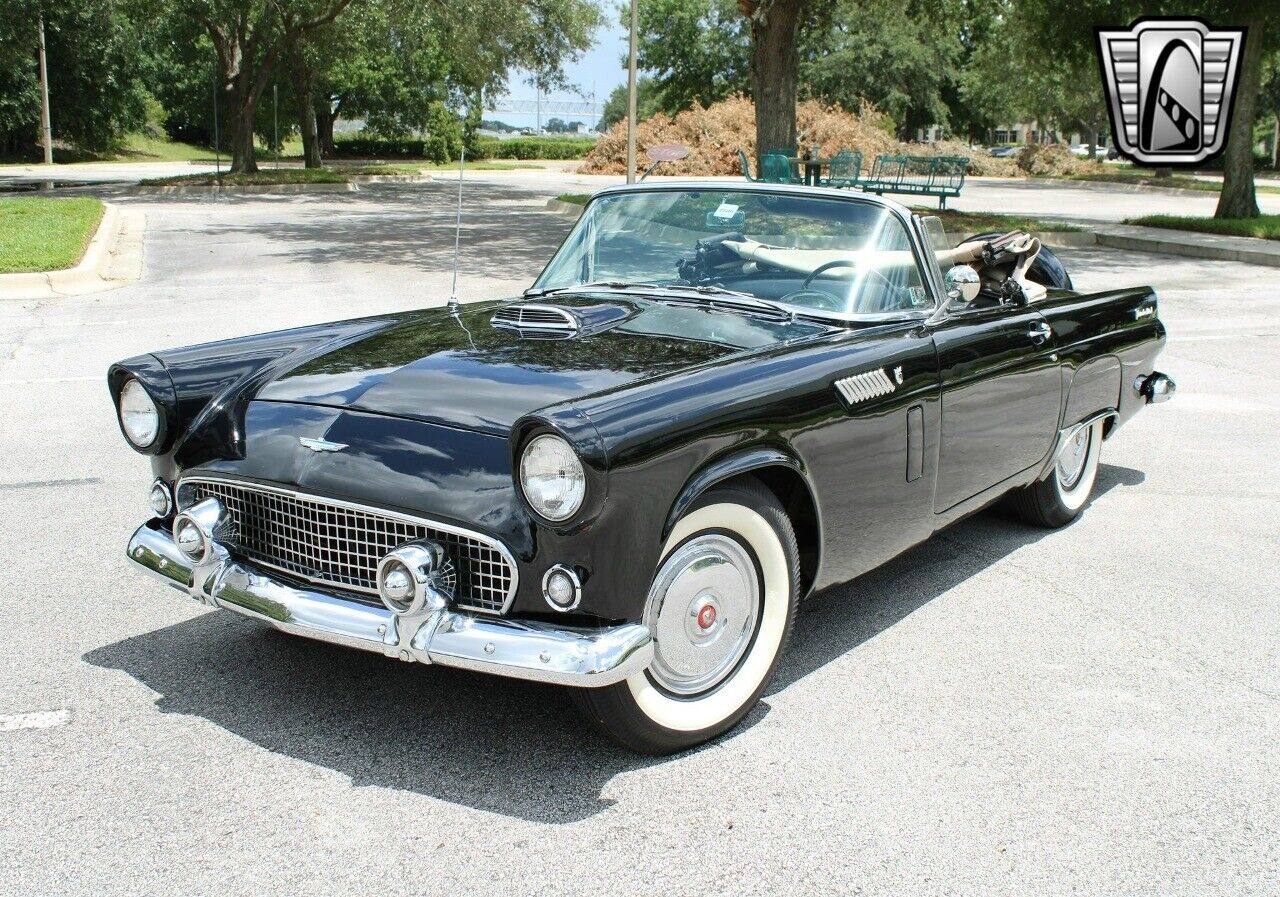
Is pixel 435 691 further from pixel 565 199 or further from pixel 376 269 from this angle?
pixel 565 199

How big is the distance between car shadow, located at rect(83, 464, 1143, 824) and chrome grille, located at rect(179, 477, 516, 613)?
0.45 meters

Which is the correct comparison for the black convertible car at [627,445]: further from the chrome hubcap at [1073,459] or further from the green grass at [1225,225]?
the green grass at [1225,225]

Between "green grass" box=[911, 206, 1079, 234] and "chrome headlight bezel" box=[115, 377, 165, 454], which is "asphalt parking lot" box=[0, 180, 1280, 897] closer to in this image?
"chrome headlight bezel" box=[115, 377, 165, 454]

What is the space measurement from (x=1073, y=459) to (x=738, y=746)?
277 cm

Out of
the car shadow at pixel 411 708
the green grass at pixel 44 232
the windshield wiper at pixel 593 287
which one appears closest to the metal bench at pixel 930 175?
the green grass at pixel 44 232

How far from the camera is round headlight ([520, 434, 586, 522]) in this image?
298cm

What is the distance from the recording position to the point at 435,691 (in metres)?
3.76

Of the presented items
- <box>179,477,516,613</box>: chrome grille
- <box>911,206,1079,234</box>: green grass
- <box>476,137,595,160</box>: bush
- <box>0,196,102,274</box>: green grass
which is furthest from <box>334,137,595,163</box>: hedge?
<box>179,477,516,613</box>: chrome grille

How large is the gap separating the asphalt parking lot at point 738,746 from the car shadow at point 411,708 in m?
0.01

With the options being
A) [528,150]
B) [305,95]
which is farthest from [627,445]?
[528,150]

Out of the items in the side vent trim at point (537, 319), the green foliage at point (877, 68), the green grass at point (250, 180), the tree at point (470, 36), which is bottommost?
the side vent trim at point (537, 319)

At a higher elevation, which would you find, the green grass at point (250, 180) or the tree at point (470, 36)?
the tree at point (470, 36)

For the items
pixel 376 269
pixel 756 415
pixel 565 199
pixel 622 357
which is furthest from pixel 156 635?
pixel 565 199

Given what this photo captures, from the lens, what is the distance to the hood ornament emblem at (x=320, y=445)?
338 cm
